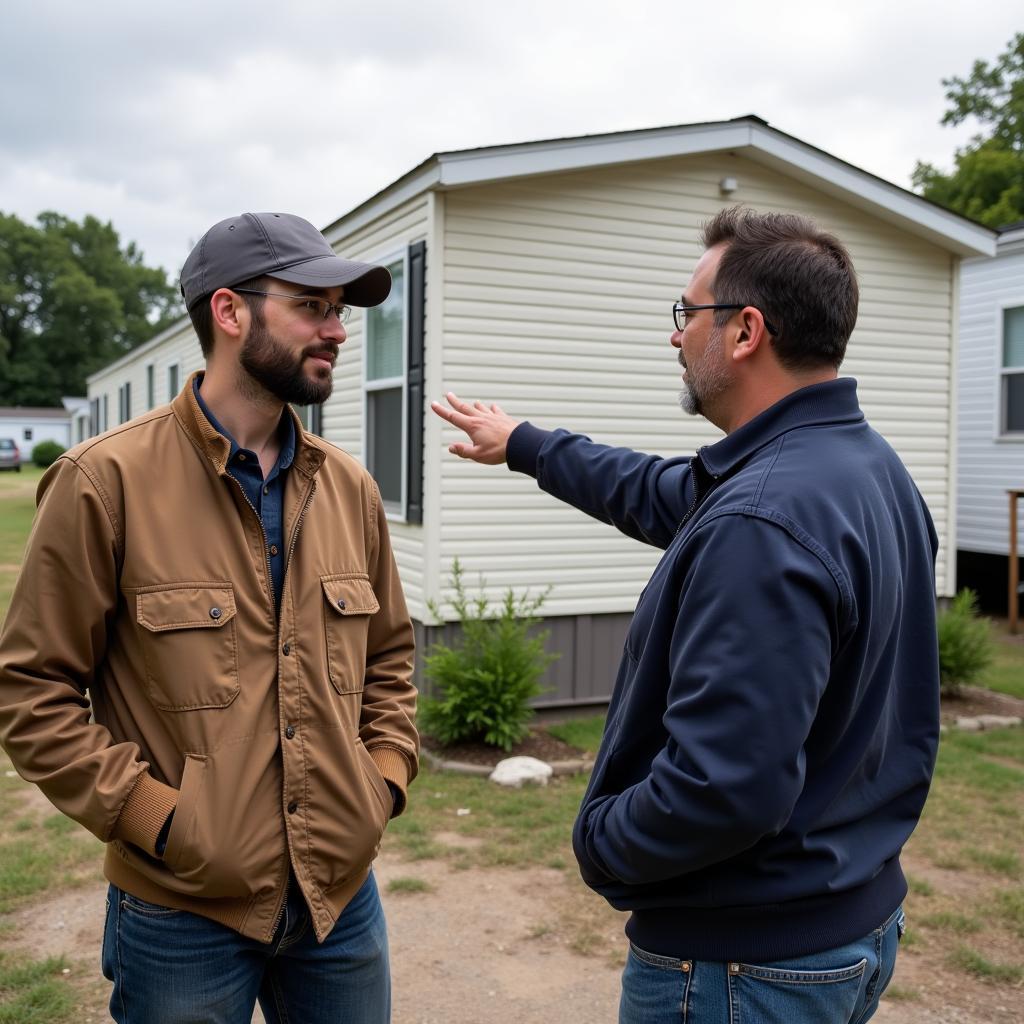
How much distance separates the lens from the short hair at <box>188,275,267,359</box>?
7.11 ft

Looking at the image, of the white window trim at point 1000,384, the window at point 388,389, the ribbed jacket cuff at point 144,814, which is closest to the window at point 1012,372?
the white window trim at point 1000,384

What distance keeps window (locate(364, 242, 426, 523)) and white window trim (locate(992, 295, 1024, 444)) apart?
7.30 meters

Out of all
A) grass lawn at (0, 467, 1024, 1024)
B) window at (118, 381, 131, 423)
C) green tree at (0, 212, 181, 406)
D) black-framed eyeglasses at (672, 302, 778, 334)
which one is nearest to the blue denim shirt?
black-framed eyeglasses at (672, 302, 778, 334)

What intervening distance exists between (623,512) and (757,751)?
1.15 metres

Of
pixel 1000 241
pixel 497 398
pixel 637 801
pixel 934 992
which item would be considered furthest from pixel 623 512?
pixel 1000 241

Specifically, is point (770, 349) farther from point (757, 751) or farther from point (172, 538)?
point (172, 538)

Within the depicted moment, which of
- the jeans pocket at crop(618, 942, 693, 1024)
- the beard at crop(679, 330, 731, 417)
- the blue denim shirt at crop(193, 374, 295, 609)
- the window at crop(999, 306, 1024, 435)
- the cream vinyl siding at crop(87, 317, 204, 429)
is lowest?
the jeans pocket at crop(618, 942, 693, 1024)

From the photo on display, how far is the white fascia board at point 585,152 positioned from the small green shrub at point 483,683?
270 cm

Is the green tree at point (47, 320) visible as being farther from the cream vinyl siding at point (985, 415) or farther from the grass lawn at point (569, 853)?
the grass lawn at point (569, 853)

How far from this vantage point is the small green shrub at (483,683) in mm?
6527

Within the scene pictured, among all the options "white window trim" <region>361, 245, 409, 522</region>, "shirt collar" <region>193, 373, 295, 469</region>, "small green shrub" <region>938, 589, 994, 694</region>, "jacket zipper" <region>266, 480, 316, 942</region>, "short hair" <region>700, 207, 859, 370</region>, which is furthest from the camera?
"small green shrub" <region>938, 589, 994, 694</region>

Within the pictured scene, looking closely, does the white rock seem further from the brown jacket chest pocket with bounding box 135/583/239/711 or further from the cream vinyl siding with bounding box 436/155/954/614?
the brown jacket chest pocket with bounding box 135/583/239/711

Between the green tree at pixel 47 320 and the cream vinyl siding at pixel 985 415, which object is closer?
the cream vinyl siding at pixel 985 415

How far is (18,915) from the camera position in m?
4.37
